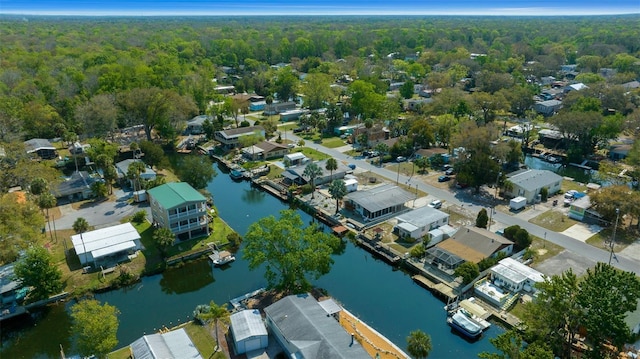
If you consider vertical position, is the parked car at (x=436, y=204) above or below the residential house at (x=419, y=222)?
below

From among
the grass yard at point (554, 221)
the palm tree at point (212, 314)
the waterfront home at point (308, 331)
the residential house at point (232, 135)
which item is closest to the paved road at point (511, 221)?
the grass yard at point (554, 221)

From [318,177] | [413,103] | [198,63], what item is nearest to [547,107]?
[413,103]

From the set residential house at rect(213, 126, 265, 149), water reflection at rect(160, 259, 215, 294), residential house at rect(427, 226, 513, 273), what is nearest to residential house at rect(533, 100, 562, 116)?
residential house at rect(213, 126, 265, 149)

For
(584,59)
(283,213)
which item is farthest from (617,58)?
(283,213)

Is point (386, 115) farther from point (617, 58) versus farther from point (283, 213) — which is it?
point (617, 58)

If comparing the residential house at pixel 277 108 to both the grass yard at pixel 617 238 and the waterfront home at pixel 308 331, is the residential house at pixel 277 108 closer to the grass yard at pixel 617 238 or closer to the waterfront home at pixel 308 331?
the grass yard at pixel 617 238

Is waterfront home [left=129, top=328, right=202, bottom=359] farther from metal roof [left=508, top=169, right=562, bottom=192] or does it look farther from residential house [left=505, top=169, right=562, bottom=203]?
metal roof [left=508, top=169, right=562, bottom=192]

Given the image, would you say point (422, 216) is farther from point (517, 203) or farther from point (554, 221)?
point (554, 221)
